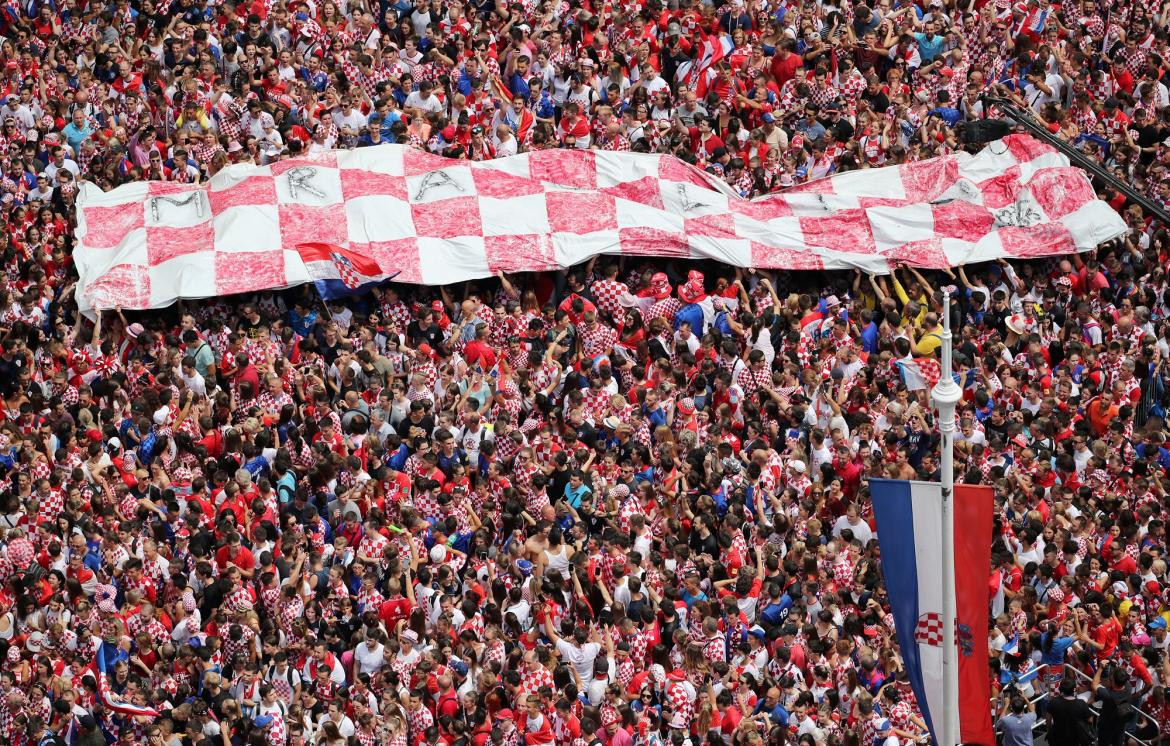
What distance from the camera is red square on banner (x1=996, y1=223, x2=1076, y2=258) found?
28.3 meters

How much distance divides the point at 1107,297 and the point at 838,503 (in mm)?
5712

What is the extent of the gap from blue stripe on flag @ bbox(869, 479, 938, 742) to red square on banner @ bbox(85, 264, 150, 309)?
10.5 metres

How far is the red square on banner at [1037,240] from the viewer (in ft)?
92.8

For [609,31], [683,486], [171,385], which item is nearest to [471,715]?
[683,486]

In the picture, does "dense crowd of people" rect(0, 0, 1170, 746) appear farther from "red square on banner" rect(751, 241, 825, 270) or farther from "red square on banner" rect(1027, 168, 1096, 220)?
"red square on banner" rect(1027, 168, 1096, 220)

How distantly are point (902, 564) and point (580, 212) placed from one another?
9.51m

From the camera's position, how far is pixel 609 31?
30.8 m

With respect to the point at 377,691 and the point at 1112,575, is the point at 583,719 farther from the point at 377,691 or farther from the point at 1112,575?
the point at 1112,575

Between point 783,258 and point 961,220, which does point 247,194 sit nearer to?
point 783,258

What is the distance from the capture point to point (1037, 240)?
28.4m

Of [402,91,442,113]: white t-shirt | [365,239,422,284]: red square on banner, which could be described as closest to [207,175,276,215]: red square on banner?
[365,239,422,284]: red square on banner

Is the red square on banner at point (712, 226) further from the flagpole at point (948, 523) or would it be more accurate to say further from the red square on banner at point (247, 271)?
the flagpole at point (948, 523)

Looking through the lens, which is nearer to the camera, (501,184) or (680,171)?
(501,184)

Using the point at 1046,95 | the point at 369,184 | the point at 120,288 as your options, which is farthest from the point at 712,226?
the point at 120,288
